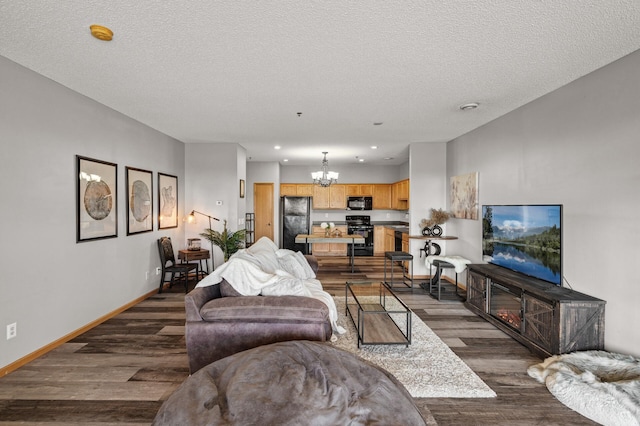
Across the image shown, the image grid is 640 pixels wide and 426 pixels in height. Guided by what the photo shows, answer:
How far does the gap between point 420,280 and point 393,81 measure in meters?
4.07

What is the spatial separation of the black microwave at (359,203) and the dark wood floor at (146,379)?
17.1ft

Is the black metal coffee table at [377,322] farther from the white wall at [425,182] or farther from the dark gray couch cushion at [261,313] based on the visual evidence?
the white wall at [425,182]

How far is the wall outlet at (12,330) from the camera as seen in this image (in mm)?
2682

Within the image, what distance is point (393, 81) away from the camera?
10.1ft

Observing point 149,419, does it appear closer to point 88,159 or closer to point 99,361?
point 99,361

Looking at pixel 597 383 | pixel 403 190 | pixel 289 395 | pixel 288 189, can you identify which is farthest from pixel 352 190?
pixel 289 395

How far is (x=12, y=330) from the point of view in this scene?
2.71m

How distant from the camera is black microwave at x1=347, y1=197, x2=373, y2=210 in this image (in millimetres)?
9023

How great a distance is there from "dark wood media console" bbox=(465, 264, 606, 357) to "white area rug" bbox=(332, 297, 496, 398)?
0.81m

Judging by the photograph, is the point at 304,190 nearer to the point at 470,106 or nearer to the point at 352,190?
the point at 352,190

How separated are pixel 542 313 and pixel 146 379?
3.55 meters

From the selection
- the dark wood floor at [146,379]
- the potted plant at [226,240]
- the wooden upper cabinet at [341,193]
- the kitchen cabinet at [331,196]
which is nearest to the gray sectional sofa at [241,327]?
the dark wood floor at [146,379]

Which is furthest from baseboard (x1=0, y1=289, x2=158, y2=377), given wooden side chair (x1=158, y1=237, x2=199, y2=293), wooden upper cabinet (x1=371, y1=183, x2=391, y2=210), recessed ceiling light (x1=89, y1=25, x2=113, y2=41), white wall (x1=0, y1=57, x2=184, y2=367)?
wooden upper cabinet (x1=371, y1=183, x2=391, y2=210)

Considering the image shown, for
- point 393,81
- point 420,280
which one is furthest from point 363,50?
point 420,280
